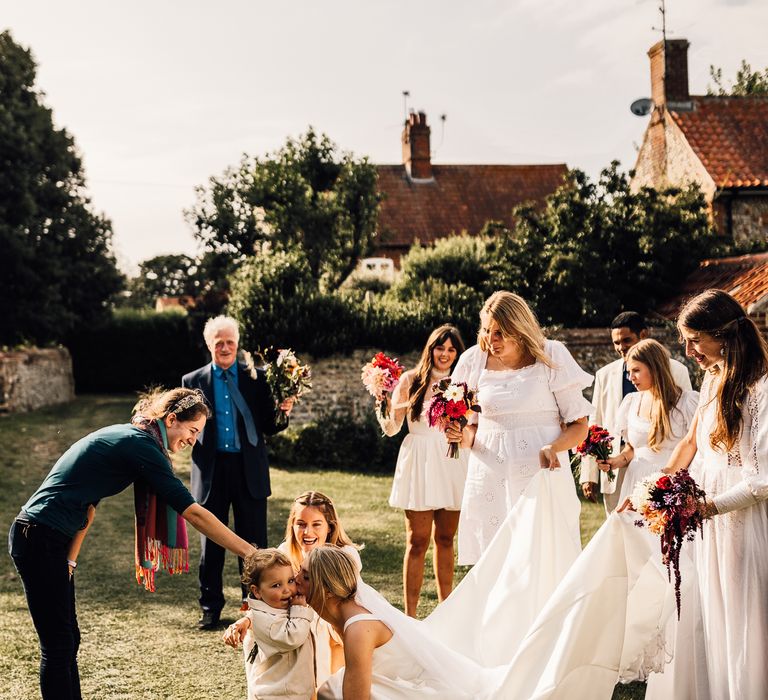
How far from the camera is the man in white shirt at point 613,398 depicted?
22.0ft

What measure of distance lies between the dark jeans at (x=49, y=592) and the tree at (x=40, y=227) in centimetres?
2298

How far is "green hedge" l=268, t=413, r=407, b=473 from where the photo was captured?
15141mm

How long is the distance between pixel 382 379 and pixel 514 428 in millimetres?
1738

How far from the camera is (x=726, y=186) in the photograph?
20.4 meters

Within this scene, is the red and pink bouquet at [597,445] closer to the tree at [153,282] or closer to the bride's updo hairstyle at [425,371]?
the bride's updo hairstyle at [425,371]

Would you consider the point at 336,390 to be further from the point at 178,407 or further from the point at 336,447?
the point at 178,407

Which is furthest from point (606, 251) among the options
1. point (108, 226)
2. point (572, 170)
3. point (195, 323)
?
point (108, 226)

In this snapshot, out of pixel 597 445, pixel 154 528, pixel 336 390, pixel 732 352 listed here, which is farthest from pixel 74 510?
pixel 336 390

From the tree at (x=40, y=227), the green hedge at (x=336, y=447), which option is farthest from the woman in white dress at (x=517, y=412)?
the tree at (x=40, y=227)

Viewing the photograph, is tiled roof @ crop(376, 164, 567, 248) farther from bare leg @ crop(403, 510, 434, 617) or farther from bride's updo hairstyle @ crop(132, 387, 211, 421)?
bride's updo hairstyle @ crop(132, 387, 211, 421)

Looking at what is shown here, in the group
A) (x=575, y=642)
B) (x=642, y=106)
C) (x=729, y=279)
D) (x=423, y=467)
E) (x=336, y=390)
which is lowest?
(x=575, y=642)

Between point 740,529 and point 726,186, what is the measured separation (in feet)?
59.9

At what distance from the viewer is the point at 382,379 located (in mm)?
6824

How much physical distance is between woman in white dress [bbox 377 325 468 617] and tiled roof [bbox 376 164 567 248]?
23049mm
